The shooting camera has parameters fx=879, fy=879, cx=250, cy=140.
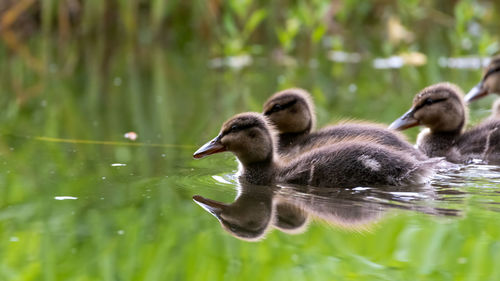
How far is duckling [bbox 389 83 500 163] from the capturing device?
5.75 meters

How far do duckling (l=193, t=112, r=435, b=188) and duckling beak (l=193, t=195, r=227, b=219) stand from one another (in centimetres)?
59

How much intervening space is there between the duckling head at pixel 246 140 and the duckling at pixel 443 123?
1.20 metres

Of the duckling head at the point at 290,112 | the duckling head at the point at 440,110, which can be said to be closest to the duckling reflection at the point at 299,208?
the duckling head at the point at 290,112

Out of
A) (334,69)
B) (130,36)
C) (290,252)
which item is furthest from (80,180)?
(130,36)

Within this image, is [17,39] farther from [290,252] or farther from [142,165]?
[290,252]

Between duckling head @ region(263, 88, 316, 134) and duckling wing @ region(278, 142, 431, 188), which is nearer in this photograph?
duckling wing @ region(278, 142, 431, 188)

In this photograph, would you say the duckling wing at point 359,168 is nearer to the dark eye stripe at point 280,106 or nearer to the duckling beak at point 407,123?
the dark eye stripe at point 280,106

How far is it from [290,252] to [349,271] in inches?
13.3

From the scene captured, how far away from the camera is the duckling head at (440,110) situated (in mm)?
5961

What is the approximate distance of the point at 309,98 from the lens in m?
6.02

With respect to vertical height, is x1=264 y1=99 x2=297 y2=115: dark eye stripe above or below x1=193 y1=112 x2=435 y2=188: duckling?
above

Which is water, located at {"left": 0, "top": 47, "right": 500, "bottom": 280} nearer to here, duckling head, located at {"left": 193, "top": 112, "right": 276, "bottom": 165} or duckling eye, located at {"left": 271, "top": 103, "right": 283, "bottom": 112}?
duckling head, located at {"left": 193, "top": 112, "right": 276, "bottom": 165}

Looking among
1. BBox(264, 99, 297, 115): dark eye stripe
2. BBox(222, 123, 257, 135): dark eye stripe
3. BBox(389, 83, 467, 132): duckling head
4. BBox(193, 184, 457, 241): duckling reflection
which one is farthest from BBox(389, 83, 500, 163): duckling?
BBox(222, 123, 257, 135): dark eye stripe

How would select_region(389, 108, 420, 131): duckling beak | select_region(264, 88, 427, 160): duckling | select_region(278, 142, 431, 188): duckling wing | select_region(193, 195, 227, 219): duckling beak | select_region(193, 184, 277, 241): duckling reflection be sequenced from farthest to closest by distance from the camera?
select_region(389, 108, 420, 131): duckling beak < select_region(264, 88, 427, 160): duckling < select_region(278, 142, 431, 188): duckling wing < select_region(193, 195, 227, 219): duckling beak < select_region(193, 184, 277, 241): duckling reflection
